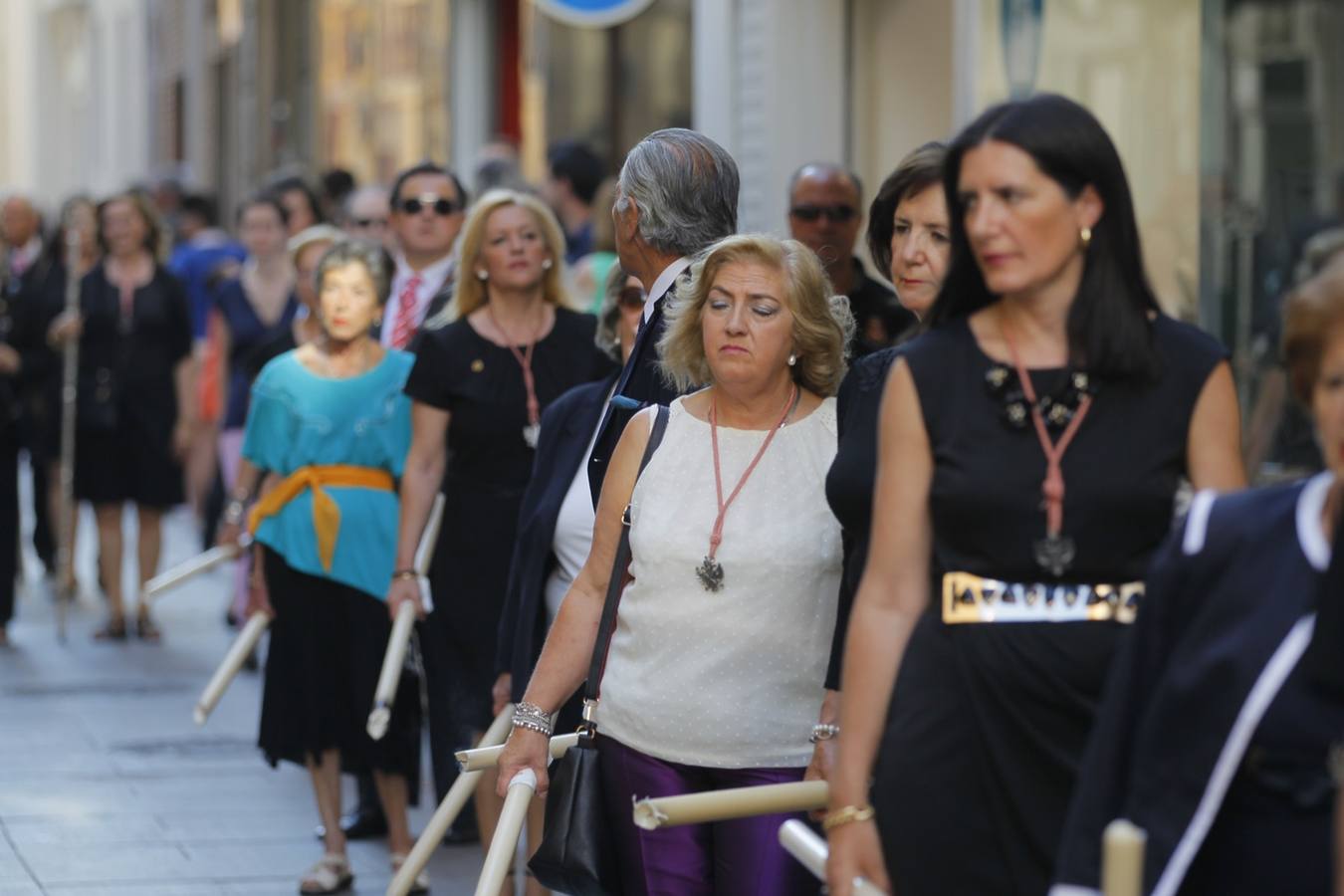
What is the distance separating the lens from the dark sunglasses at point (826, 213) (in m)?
7.70

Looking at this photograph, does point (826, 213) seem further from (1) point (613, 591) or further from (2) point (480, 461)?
(1) point (613, 591)

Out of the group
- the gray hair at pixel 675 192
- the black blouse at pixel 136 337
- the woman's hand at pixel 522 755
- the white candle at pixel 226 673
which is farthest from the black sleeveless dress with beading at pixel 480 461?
the black blouse at pixel 136 337

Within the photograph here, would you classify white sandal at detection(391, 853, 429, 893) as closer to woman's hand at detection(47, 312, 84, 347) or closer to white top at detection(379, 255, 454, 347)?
white top at detection(379, 255, 454, 347)

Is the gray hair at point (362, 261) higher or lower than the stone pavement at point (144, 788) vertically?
higher

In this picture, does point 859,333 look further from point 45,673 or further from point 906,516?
point 45,673

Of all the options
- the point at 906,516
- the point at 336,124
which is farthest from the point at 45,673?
the point at 336,124

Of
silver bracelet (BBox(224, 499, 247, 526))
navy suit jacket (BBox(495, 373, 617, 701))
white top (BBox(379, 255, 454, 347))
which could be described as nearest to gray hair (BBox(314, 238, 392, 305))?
white top (BBox(379, 255, 454, 347))

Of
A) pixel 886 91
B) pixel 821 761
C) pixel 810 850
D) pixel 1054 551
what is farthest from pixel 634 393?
pixel 886 91

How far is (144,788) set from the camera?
8750mm

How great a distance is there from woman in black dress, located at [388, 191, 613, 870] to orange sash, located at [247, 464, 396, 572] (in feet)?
1.35

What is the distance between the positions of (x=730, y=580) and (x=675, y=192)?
3.43ft

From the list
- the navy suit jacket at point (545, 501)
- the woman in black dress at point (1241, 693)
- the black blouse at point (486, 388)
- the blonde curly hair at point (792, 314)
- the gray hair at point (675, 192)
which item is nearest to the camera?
the woman in black dress at point (1241, 693)

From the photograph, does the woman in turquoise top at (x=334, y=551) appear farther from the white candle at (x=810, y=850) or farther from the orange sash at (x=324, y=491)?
the white candle at (x=810, y=850)

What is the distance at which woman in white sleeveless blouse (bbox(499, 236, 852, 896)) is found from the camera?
4703 mm
